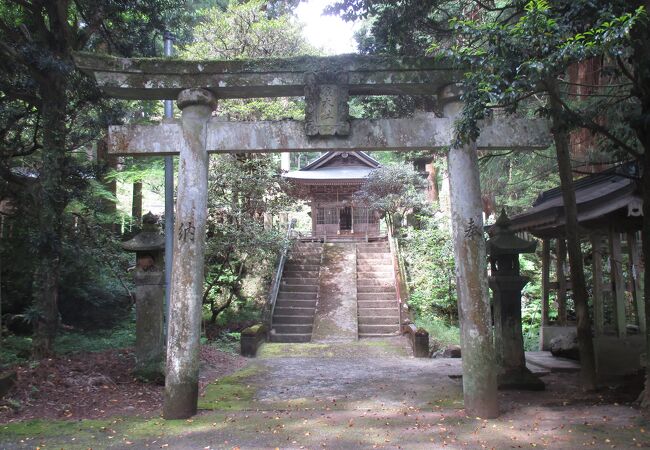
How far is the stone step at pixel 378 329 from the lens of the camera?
45.0ft

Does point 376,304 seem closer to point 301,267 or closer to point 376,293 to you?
point 376,293

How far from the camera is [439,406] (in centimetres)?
609

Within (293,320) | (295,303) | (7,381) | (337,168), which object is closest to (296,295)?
(295,303)

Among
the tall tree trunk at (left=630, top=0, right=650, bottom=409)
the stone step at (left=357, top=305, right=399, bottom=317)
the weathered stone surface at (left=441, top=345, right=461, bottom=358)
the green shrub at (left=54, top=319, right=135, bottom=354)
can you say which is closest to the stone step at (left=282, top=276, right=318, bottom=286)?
the stone step at (left=357, top=305, right=399, bottom=317)

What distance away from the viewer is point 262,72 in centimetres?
568

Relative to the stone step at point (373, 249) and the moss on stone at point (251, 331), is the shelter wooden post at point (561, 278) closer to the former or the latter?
the moss on stone at point (251, 331)

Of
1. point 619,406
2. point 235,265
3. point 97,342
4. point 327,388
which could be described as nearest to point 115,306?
point 97,342

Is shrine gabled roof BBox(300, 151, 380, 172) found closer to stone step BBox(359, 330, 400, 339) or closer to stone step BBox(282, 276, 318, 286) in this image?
stone step BBox(282, 276, 318, 286)

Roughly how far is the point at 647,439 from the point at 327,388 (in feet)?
15.2

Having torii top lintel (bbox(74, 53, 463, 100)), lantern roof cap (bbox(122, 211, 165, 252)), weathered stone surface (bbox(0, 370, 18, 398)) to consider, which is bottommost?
weathered stone surface (bbox(0, 370, 18, 398))

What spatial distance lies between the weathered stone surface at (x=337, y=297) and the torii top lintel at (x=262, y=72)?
882 centimetres

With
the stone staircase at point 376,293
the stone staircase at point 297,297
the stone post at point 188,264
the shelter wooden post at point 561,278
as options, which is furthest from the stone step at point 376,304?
the stone post at point 188,264

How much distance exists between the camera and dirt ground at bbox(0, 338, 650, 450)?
4.46m

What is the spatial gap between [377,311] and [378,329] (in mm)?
1054
